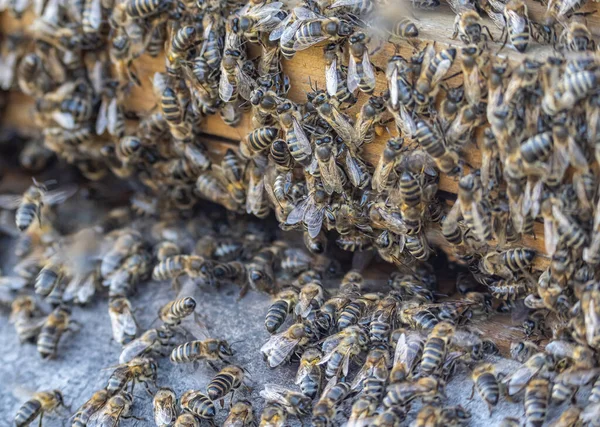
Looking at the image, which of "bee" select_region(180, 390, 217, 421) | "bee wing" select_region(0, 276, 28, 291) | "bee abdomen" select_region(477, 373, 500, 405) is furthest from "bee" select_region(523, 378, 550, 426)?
"bee wing" select_region(0, 276, 28, 291)

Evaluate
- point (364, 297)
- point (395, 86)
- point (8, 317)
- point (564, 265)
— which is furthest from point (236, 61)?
point (8, 317)

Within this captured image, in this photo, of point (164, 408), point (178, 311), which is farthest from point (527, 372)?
point (178, 311)

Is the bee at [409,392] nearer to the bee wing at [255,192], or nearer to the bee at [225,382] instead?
the bee at [225,382]

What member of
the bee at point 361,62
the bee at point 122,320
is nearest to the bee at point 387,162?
the bee at point 361,62

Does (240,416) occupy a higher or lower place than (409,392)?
lower

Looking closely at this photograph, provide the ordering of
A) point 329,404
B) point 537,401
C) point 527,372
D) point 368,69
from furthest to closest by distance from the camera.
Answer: point 368,69, point 329,404, point 527,372, point 537,401

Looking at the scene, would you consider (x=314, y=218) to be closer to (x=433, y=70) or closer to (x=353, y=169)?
(x=353, y=169)

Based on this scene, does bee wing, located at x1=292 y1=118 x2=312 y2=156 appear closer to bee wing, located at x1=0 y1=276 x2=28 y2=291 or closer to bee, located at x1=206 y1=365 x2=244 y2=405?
bee, located at x1=206 y1=365 x2=244 y2=405
